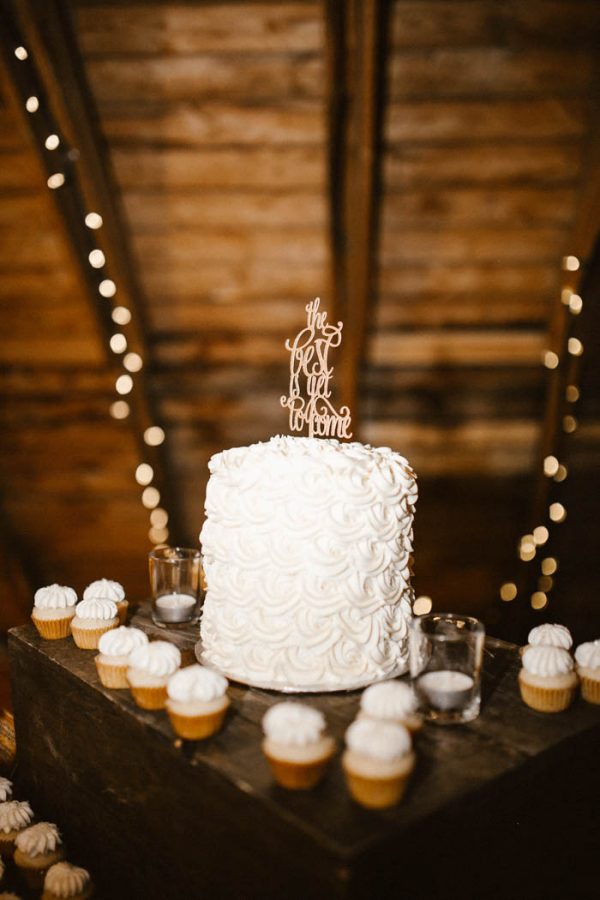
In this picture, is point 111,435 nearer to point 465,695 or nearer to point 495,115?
point 495,115

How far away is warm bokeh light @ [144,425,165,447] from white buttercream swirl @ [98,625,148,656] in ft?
9.88

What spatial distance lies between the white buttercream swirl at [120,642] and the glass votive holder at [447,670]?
684 mm

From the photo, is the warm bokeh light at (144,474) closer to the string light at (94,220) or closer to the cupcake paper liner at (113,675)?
the string light at (94,220)

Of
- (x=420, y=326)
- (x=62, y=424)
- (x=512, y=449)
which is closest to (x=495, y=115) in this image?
(x=420, y=326)

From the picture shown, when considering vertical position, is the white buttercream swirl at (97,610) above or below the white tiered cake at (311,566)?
below

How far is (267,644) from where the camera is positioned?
6.45ft

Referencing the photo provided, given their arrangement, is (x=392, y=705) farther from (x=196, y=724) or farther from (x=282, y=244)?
(x=282, y=244)

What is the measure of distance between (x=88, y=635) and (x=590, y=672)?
52.6 inches

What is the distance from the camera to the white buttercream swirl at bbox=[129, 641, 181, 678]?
6.23ft

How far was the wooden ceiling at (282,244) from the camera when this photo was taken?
3.40 metres

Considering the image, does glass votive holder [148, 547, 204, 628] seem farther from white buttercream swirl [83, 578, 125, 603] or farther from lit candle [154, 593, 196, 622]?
white buttercream swirl [83, 578, 125, 603]

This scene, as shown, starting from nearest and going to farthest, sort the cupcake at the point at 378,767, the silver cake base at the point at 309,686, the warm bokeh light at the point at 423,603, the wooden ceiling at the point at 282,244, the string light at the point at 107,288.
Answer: the cupcake at the point at 378,767 < the silver cake base at the point at 309,686 < the wooden ceiling at the point at 282,244 < the string light at the point at 107,288 < the warm bokeh light at the point at 423,603

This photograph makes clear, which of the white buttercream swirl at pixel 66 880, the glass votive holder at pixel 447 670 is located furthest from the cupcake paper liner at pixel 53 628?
the glass votive holder at pixel 447 670

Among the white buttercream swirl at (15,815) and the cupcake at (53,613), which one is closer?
the white buttercream swirl at (15,815)
